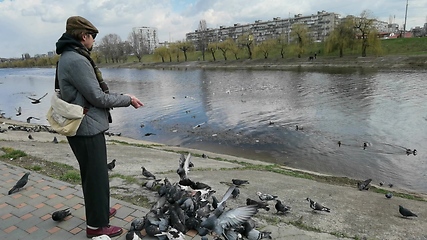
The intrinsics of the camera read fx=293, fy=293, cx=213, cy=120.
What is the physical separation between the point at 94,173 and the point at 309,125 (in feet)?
50.2

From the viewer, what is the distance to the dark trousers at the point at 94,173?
130 inches

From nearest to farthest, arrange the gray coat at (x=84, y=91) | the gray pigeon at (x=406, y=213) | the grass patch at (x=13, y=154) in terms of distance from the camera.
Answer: the gray coat at (x=84, y=91) → the gray pigeon at (x=406, y=213) → the grass patch at (x=13, y=154)

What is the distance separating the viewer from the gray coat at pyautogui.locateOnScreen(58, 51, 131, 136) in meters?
3.07

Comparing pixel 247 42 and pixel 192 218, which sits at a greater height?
pixel 247 42

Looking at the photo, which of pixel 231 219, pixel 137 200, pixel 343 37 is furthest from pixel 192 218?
pixel 343 37

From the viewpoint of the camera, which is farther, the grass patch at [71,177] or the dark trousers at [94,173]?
the grass patch at [71,177]

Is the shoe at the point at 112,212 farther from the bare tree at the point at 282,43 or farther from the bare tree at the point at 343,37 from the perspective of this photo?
the bare tree at the point at 282,43

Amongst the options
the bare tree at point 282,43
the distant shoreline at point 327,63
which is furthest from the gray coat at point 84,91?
the bare tree at point 282,43

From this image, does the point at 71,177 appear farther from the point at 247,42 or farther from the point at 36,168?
the point at 247,42

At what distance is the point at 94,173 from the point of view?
3441 mm

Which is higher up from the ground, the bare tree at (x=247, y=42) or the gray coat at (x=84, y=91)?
the bare tree at (x=247, y=42)

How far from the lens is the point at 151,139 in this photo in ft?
54.9

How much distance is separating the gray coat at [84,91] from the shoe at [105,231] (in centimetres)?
131

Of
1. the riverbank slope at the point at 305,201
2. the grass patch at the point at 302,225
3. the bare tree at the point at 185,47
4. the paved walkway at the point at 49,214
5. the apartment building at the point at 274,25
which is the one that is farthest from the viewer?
the apartment building at the point at 274,25
